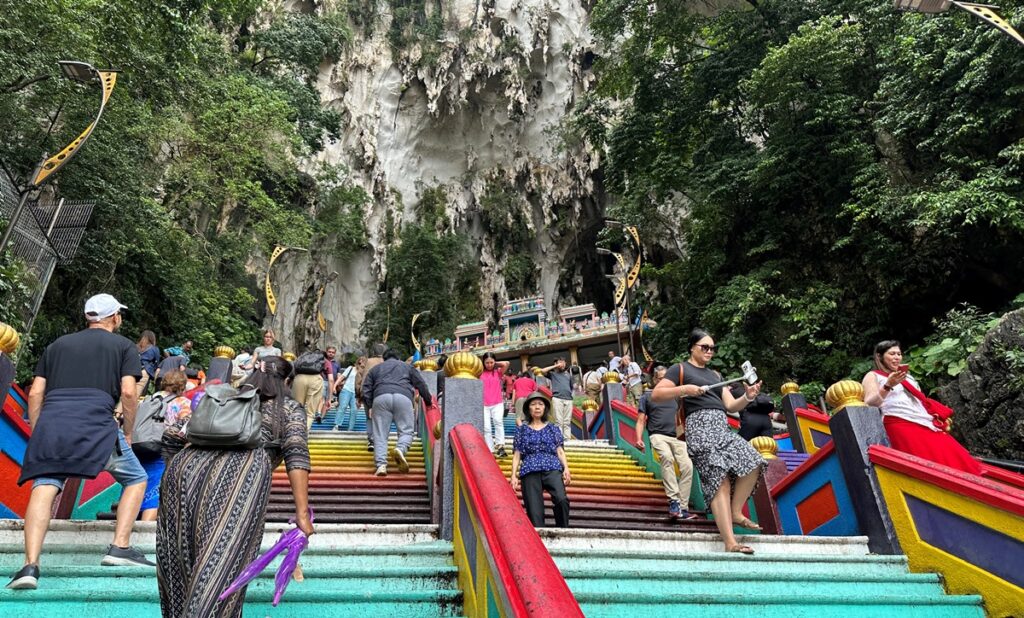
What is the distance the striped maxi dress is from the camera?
177 centimetres

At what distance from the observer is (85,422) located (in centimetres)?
264

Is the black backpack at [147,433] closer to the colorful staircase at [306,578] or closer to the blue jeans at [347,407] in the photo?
the colorful staircase at [306,578]

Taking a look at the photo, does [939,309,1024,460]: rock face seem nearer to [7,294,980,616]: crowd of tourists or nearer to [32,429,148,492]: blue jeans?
[7,294,980,616]: crowd of tourists

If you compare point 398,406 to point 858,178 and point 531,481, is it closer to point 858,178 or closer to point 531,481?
point 531,481

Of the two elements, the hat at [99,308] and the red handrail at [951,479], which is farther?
the hat at [99,308]

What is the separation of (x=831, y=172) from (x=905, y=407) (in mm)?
10919

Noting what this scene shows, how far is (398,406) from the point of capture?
16.9 ft

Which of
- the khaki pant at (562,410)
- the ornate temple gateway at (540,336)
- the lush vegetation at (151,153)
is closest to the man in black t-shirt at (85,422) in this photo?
the khaki pant at (562,410)

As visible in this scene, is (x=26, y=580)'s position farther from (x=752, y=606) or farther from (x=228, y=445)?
(x=752, y=606)

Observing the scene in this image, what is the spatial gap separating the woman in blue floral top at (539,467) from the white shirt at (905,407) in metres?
2.00

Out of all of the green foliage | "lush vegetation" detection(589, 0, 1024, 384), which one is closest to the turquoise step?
"lush vegetation" detection(589, 0, 1024, 384)

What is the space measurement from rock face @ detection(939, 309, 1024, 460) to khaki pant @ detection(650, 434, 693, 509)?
491cm

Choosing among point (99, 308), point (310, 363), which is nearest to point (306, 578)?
point (99, 308)

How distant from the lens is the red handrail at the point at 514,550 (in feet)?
4.19
